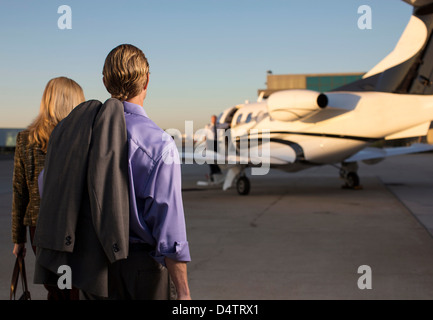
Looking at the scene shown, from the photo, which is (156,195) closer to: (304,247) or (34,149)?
(34,149)

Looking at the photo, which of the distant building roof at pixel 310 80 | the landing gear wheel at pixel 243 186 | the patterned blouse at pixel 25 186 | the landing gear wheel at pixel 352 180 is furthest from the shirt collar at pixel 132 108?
the distant building roof at pixel 310 80

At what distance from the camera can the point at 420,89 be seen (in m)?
11.6

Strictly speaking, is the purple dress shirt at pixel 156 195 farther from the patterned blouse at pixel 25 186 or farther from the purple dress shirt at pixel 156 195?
the patterned blouse at pixel 25 186

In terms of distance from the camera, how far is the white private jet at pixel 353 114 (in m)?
11.6

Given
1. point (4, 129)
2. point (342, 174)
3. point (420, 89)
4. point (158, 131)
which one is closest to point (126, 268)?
point (158, 131)

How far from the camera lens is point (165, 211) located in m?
2.10

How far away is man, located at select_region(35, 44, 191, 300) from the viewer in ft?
6.71

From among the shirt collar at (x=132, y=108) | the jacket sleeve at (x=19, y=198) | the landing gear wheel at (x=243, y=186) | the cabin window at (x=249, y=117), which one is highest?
the cabin window at (x=249, y=117)

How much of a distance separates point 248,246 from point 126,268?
5094mm

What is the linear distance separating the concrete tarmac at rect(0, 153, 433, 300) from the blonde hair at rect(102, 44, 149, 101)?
2.94 m

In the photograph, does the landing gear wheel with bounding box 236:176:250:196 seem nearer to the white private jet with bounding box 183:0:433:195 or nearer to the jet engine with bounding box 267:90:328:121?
the white private jet with bounding box 183:0:433:195

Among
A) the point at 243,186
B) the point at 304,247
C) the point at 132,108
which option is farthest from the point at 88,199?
the point at 243,186

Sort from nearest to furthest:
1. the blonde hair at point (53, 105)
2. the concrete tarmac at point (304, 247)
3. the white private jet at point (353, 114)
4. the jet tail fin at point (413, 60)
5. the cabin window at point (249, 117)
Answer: the blonde hair at point (53, 105)
the concrete tarmac at point (304, 247)
the jet tail fin at point (413, 60)
the white private jet at point (353, 114)
the cabin window at point (249, 117)

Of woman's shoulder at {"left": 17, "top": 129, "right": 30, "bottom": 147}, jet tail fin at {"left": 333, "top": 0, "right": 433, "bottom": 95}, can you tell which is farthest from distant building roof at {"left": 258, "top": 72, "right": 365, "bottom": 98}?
woman's shoulder at {"left": 17, "top": 129, "right": 30, "bottom": 147}
